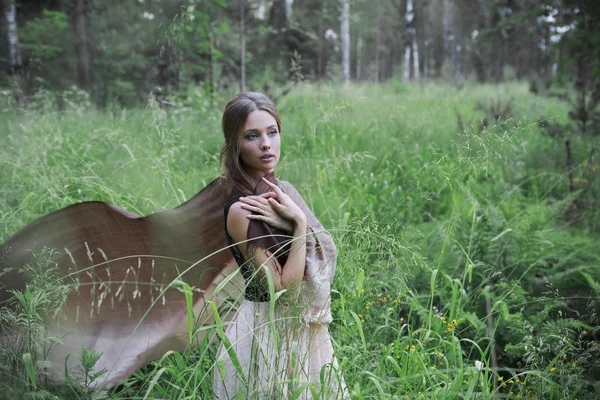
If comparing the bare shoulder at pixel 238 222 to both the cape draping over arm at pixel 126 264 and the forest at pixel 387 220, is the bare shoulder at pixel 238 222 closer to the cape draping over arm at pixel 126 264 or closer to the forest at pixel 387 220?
the forest at pixel 387 220

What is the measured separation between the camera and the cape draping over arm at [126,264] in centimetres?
224

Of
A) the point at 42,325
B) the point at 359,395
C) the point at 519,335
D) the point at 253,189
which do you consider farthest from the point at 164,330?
the point at 519,335

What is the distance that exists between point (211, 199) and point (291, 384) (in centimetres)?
99

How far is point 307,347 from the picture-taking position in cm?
162

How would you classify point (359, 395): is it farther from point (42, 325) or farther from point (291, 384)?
point (42, 325)

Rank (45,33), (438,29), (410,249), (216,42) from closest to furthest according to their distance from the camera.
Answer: (410,249), (216,42), (45,33), (438,29)

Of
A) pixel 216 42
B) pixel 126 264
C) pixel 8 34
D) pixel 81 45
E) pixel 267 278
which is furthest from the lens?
pixel 81 45

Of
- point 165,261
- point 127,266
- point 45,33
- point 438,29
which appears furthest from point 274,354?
point 438,29

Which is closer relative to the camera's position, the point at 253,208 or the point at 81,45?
the point at 253,208

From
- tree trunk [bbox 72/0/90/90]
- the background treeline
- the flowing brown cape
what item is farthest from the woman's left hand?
tree trunk [bbox 72/0/90/90]

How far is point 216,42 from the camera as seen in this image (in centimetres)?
752

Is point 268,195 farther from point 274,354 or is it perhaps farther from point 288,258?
point 274,354

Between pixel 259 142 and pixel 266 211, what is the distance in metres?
0.29

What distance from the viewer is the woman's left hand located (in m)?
1.63
